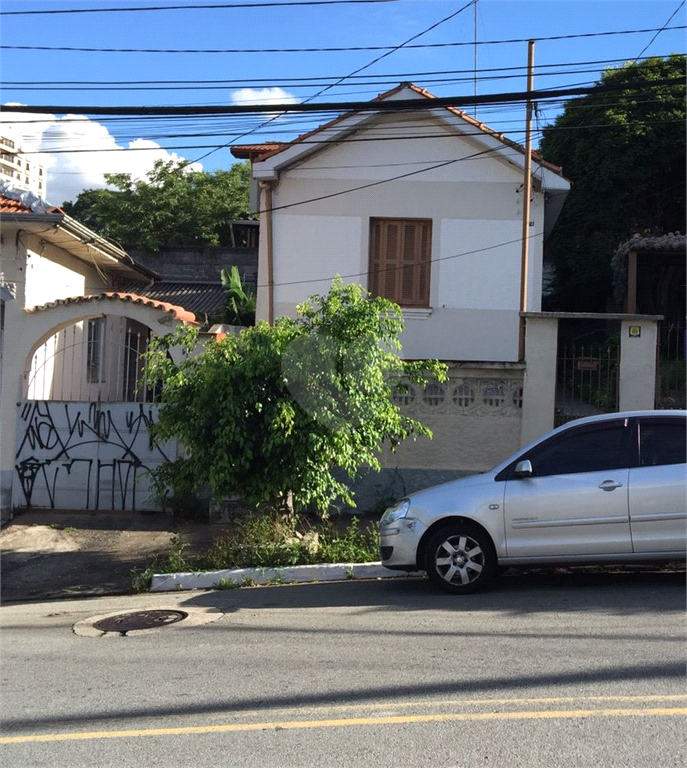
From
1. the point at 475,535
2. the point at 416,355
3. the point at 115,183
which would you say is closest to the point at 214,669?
the point at 475,535

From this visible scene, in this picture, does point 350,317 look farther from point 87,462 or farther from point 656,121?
point 656,121

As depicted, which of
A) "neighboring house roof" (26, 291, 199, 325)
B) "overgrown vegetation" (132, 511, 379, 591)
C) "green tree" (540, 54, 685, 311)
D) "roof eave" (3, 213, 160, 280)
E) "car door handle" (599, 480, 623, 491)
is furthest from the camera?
"green tree" (540, 54, 685, 311)

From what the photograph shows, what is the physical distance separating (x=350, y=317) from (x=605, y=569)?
156 inches

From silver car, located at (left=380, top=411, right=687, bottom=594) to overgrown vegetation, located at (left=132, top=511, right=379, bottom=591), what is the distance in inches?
68.0

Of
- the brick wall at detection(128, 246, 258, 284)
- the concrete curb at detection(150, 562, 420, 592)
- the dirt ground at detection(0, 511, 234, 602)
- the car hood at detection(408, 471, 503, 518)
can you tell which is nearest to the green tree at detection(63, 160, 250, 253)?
the brick wall at detection(128, 246, 258, 284)

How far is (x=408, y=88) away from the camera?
15.6 m

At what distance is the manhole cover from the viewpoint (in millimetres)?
7633

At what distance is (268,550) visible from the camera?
959cm

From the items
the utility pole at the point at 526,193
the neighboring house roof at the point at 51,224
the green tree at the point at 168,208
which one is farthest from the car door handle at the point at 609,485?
the green tree at the point at 168,208

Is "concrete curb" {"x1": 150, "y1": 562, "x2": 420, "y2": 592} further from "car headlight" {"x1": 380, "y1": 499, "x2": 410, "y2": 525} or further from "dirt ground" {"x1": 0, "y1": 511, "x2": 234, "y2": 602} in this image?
"car headlight" {"x1": 380, "y1": 499, "x2": 410, "y2": 525}

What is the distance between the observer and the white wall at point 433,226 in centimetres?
1559

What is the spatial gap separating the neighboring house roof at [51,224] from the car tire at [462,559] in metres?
8.76

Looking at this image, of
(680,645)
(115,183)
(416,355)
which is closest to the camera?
(680,645)

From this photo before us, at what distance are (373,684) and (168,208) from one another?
3066 cm
